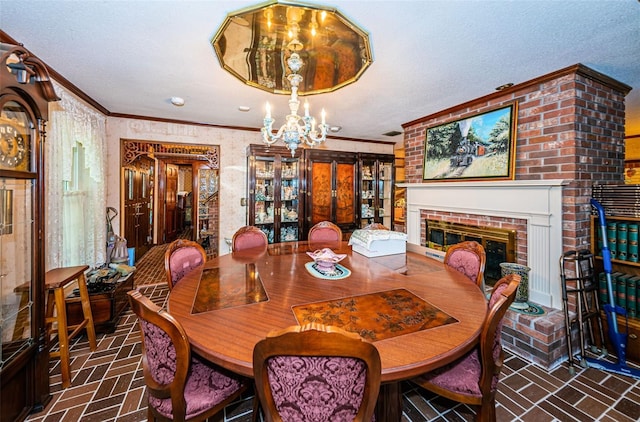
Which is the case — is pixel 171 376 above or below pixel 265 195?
below

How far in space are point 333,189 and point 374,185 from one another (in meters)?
0.84

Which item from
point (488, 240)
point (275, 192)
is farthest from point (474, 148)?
point (275, 192)

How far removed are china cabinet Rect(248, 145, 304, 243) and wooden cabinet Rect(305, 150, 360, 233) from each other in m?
0.18

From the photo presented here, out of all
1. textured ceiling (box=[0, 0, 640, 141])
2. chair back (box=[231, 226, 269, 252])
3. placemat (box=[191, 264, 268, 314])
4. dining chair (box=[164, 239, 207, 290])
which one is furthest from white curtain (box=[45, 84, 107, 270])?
placemat (box=[191, 264, 268, 314])

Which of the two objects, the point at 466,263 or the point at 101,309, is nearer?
the point at 466,263

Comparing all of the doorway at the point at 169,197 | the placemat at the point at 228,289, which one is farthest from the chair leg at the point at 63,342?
the doorway at the point at 169,197

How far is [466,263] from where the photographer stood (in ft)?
6.25

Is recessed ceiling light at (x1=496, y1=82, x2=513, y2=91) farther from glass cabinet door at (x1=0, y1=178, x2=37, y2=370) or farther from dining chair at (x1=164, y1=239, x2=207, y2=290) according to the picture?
glass cabinet door at (x1=0, y1=178, x2=37, y2=370)

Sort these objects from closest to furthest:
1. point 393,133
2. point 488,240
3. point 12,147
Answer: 1. point 12,147
2. point 488,240
3. point 393,133

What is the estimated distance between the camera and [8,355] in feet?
4.67

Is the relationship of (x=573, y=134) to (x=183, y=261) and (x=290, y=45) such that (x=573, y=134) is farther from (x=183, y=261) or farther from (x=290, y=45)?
(x=183, y=261)

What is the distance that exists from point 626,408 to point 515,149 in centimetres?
206

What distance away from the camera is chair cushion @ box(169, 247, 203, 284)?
1838 mm

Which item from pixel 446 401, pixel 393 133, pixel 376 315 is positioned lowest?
pixel 446 401
